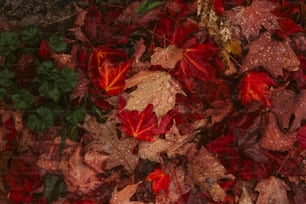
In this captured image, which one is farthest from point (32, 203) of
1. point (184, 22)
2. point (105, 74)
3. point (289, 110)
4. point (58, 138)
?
point (289, 110)

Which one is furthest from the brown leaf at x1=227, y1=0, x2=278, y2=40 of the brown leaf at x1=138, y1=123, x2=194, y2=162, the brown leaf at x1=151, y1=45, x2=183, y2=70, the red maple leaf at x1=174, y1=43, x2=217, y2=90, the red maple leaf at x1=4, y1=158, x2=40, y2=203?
the red maple leaf at x1=4, y1=158, x2=40, y2=203

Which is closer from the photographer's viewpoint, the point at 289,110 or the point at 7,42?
the point at 7,42

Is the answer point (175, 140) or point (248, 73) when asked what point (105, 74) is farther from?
point (248, 73)

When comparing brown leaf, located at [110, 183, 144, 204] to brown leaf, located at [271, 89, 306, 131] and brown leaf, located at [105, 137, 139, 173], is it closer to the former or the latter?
brown leaf, located at [105, 137, 139, 173]

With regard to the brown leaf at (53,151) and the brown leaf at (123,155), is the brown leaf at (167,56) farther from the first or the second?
the brown leaf at (53,151)

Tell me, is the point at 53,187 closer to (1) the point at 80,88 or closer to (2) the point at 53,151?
(2) the point at 53,151

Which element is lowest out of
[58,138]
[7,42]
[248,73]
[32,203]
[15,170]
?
[32,203]

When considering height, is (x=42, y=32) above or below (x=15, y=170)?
above
